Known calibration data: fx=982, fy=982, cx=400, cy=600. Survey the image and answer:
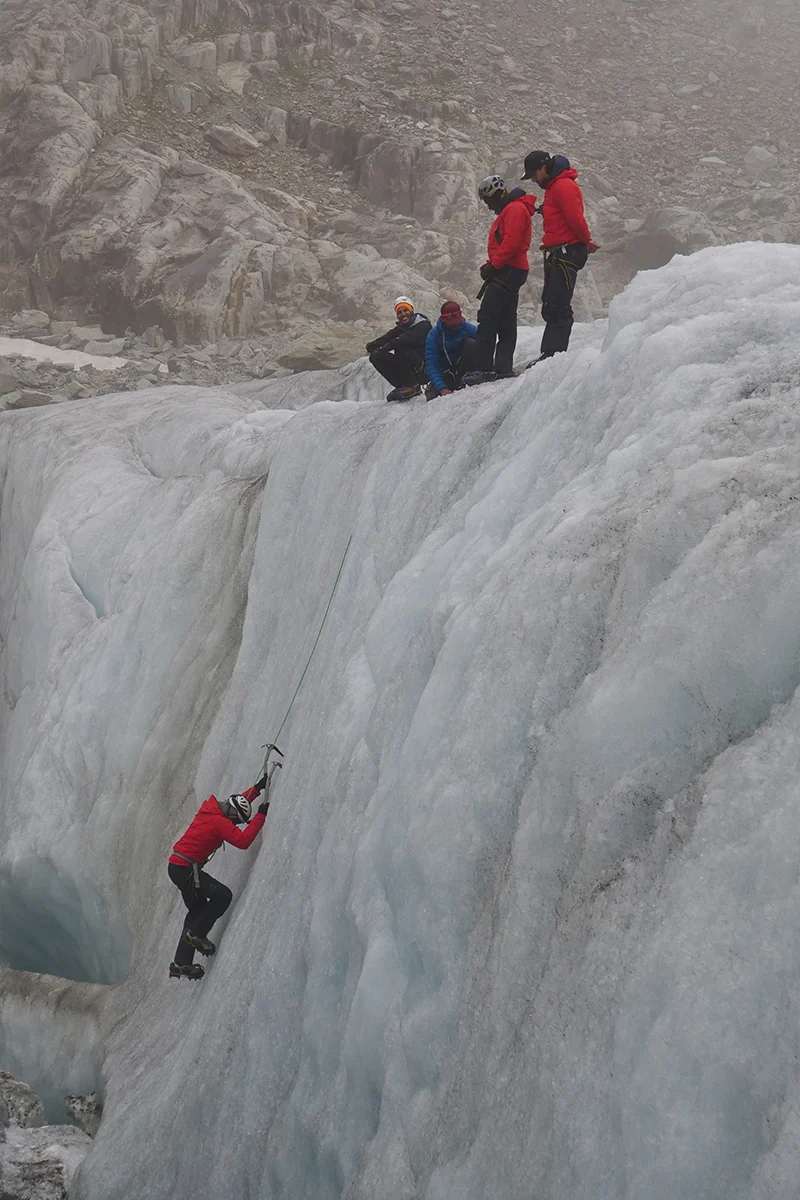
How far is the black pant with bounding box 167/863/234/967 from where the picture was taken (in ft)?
18.6

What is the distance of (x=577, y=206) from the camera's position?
6.37 meters

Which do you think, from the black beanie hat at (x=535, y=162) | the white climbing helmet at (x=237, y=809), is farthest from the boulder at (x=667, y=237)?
the white climbing helmet at (x=237, y=809)

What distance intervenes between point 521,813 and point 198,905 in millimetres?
3267

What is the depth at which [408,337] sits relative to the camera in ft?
26.5

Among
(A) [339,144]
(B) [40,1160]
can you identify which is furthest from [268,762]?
(A) [339,144]

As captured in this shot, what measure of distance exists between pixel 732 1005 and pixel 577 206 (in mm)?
5435

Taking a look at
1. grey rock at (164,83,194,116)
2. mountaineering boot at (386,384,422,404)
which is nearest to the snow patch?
grey rock at (164,83,194,116)

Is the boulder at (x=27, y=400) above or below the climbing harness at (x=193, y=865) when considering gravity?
above

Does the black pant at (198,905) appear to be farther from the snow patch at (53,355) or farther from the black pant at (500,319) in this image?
the snow patch at (53,355)

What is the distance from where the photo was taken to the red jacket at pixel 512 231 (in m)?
6.57

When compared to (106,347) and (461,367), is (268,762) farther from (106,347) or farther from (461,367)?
(106,347)

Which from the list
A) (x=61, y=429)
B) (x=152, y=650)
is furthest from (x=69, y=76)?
(x=152, y=650)

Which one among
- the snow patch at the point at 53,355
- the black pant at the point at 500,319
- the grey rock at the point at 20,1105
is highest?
the snow patch at the point at 53,355

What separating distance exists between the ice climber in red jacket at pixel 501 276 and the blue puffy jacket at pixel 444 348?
0.24 m
